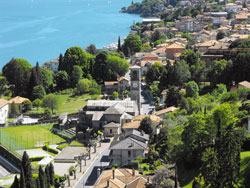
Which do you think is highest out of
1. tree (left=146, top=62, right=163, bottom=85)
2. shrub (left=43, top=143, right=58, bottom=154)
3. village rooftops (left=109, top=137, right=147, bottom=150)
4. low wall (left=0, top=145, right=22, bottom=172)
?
tree (left=146, top=62, right=163, bottom=85)

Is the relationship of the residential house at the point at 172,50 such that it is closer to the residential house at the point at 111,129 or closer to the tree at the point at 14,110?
the tree at the point at 14,110

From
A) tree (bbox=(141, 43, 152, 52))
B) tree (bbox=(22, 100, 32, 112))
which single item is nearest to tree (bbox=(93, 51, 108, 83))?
tree (bbox=(22, 100, 32, 112))

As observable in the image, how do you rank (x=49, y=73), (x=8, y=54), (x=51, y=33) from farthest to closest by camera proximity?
(x=51, y=33) < (x=8, y=54) < (x=49, y=73)

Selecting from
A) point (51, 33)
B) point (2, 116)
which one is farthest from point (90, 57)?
point (51, 33)

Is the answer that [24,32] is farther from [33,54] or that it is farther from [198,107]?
[198,107]

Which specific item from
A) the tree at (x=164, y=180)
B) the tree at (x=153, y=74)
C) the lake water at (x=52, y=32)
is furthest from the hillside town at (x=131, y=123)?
the lake water at (x=52, y=32)

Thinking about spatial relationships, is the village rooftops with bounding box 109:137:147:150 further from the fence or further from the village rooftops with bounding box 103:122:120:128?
the fence

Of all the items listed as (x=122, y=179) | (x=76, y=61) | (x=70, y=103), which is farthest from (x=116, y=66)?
(x=122, y=179)
